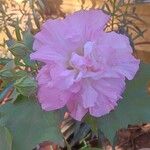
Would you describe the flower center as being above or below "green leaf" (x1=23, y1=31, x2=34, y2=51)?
above

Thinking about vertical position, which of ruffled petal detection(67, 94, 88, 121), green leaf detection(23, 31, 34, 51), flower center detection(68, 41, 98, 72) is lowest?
ruffled petal detection(67, 94, 88, 121)

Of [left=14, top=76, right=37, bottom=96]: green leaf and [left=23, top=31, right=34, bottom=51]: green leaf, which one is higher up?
[left=23, top=31, right=34, bottom=51]: green leaf

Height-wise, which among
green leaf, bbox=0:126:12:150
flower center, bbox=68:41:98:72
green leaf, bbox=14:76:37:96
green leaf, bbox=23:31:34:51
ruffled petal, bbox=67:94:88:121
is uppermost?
flower center, bbox=68:41:98:72

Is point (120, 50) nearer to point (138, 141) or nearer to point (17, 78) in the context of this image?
point (17, 78)

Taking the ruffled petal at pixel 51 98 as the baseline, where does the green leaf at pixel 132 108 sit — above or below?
below

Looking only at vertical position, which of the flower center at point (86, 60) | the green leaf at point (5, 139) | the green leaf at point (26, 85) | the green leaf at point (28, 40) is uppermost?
the flower center at point (86, 60)
